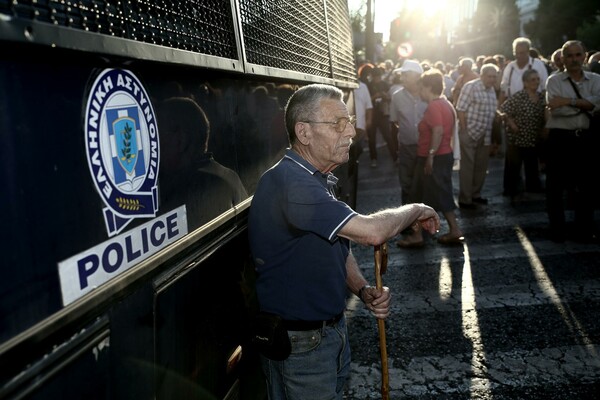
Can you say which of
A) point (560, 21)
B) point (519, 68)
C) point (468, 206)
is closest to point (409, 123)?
point (468, 206)

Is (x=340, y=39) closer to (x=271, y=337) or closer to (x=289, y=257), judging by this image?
(x=289, y=257)

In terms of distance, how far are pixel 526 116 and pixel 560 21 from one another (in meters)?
55.8

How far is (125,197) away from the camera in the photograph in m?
1.35

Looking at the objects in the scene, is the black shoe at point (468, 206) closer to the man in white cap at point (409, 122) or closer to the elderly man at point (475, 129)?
the elderly man at point (475, 129)

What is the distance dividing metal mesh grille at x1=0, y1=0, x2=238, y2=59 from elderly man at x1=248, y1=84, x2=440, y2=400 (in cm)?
46

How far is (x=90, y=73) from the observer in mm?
1228

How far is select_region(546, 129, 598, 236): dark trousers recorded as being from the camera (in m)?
6.16

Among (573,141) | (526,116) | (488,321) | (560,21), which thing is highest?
(560,21)

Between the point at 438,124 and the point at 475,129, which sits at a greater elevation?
the point at 438,124

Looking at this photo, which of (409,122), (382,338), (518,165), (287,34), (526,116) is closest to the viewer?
(382,338)

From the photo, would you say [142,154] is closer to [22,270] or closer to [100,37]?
[100,37]

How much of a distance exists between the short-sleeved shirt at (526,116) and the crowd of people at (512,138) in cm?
1

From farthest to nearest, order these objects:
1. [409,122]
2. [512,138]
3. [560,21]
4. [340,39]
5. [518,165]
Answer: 1. [560,21]
2. [518,165]
3. [512,138]
4. [409,122]
5. [340,39]

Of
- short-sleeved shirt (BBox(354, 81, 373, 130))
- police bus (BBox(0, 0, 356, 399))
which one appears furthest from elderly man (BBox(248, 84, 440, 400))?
short-sleeved shirt (BBox(354, 81, 373, 130))
